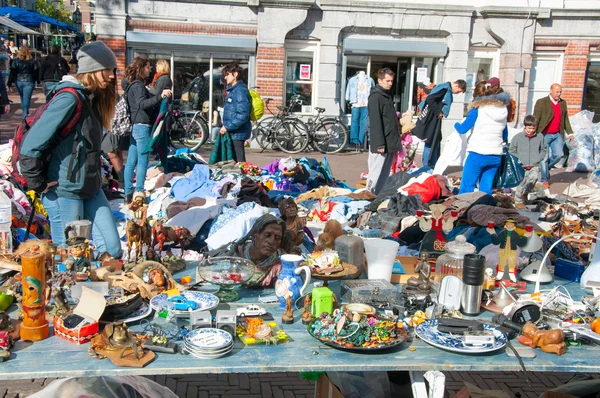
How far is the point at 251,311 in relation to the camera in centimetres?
264

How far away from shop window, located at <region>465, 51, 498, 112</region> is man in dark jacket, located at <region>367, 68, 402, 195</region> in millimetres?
8228

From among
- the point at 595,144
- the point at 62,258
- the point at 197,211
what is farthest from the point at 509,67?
the point at 62,258

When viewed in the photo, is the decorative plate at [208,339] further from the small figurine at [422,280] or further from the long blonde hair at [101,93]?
the long blonde hair at [101,93]

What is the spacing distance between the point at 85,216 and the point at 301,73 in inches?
433

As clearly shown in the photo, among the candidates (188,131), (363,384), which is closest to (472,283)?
(363,384)

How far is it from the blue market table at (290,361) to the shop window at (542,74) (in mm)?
13525

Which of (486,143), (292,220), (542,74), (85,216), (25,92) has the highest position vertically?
(542,74)

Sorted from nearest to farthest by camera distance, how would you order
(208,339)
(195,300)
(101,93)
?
(208,339) < (195,300) < (101,93)

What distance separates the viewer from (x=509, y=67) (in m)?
14.5

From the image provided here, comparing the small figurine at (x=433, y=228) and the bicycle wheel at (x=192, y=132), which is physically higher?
the bicycle wheel at (x=192, y=132)

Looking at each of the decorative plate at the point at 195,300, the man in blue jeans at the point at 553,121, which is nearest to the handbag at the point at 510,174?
the man in blue jeans at the point at 553,121

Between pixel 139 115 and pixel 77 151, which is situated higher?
pixel 139 115

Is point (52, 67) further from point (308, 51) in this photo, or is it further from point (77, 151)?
point (77, 151)

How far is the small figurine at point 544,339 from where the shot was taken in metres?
2.44
